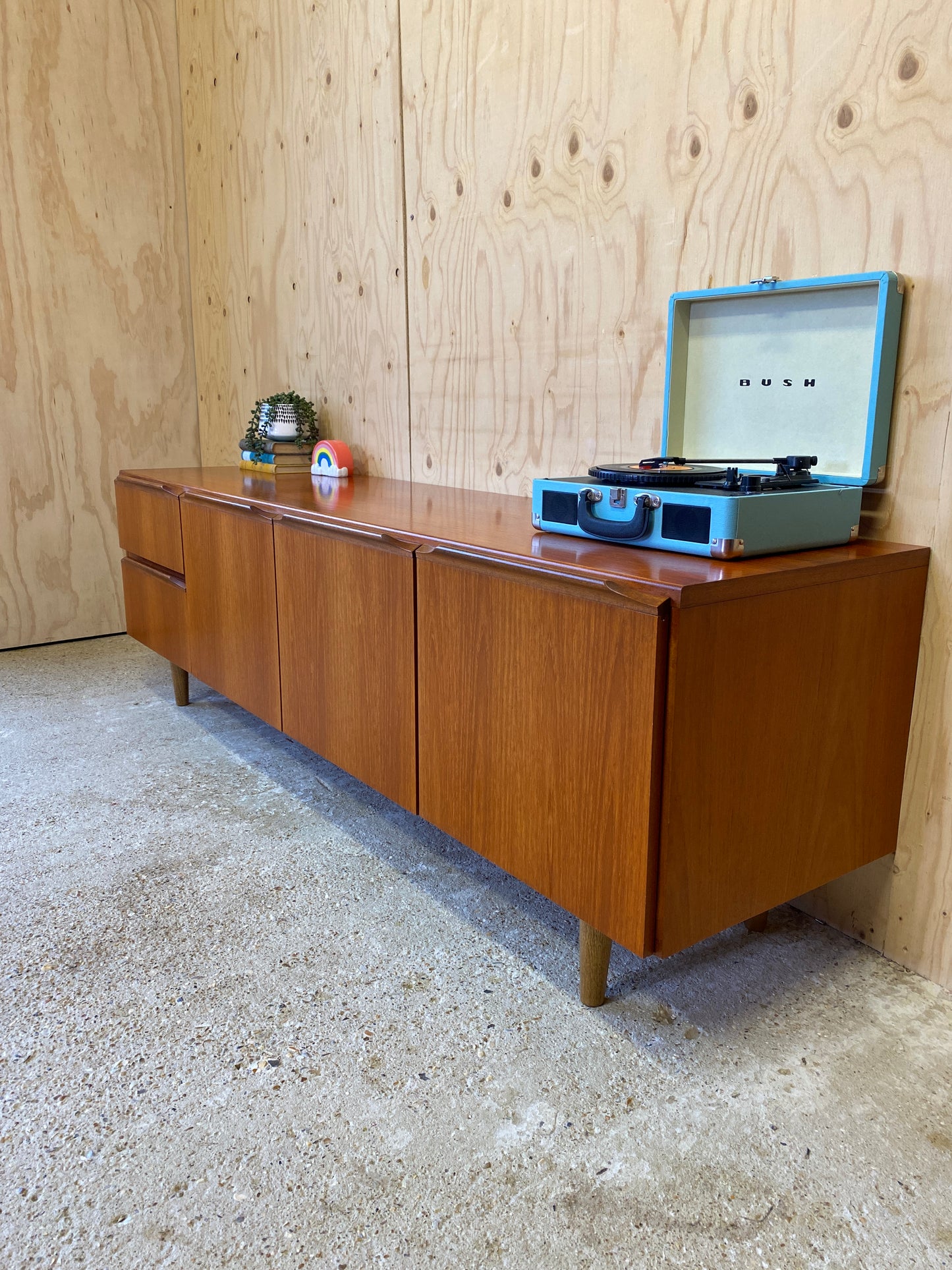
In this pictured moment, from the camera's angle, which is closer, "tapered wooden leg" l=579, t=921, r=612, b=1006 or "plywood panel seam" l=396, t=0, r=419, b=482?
"tapered wooden leg" l=579, t=921, r=612, b=1006

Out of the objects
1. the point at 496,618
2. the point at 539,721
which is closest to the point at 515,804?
the point at 539,721

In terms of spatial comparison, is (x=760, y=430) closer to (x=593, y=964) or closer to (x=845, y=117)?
(x=845, y=117)

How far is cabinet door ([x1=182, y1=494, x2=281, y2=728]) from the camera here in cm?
198

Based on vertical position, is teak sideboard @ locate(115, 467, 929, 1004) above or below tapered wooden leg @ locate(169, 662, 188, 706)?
above

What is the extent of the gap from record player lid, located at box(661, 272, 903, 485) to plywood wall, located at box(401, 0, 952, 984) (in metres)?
0.04

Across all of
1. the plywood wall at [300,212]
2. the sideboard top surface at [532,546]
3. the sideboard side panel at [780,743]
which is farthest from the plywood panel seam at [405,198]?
the sideboard side panel at [780,743]

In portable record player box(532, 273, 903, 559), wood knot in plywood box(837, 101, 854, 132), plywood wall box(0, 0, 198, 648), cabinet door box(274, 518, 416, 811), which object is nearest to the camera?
portable record player box(532, 273, 903, 559)

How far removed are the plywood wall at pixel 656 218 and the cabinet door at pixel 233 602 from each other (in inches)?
21.4

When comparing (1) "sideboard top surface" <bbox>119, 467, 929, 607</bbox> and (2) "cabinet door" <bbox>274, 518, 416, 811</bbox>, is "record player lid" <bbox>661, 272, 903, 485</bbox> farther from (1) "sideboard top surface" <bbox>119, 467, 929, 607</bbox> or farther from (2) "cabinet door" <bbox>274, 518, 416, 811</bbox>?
(2) "cabinet door" <bbox>274, 518, 416, 811</bbox>

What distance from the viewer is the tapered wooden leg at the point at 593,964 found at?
1305mm

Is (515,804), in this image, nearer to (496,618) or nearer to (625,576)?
(496,618)

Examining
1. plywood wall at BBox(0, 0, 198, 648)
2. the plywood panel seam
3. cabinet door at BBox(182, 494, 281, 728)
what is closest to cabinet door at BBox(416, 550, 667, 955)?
cabinet door at BBox(182, 494, 281, 728)

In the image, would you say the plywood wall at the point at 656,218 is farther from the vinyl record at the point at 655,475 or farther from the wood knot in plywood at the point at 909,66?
the vinyl record at the point at 655,475

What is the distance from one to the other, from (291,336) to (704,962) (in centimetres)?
225
